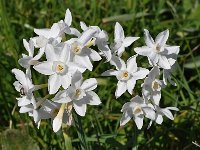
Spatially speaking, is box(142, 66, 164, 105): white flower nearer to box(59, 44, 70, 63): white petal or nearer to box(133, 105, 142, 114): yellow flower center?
box(133, 105, 142, 114): yellow flower center

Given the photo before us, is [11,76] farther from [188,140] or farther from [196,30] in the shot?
[196,30]

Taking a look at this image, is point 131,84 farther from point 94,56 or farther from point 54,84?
point 54,84

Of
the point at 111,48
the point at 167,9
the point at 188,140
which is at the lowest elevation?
the point at 188,140

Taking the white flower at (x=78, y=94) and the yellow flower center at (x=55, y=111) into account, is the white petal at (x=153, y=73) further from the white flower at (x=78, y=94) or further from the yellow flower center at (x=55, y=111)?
the yellow flower center at (x=55, y=111)

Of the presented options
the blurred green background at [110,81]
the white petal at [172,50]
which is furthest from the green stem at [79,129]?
the white petal at [172,50]

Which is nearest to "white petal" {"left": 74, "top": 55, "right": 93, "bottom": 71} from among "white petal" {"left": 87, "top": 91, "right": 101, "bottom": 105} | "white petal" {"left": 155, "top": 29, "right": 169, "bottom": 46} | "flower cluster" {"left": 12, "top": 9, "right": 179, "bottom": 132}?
"flower cluster" {"left": 12, "top": 9, "right": 179, "bottom": 132}

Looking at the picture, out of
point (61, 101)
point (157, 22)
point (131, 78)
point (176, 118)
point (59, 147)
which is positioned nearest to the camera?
point (61, 101)

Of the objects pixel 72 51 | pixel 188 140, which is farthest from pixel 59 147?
pixel 72 51

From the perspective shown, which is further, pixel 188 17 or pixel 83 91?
pixel 188 17
